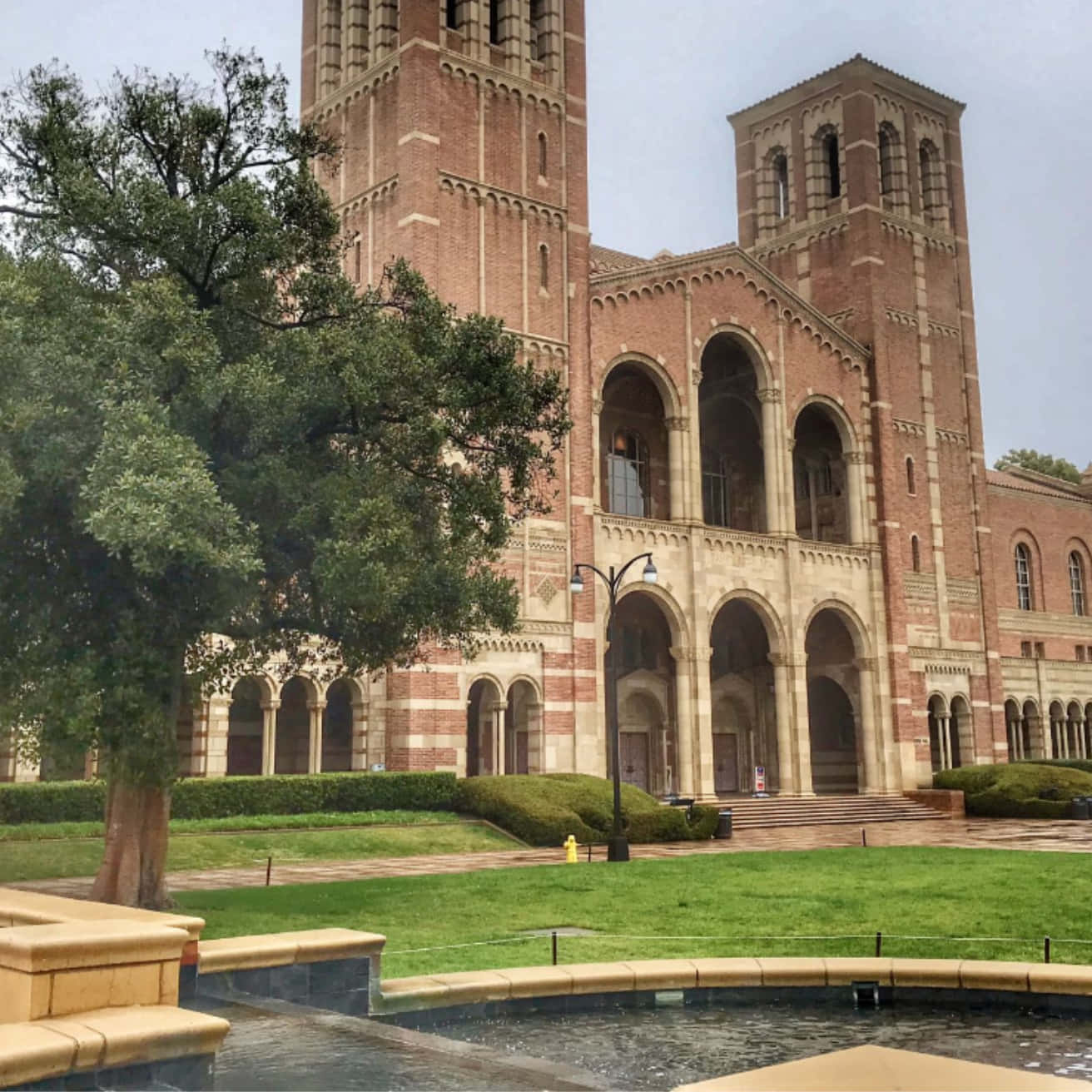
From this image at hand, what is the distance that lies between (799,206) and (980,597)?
54.8 feet

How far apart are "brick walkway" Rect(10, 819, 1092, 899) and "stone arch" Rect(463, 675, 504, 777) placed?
6.65 m

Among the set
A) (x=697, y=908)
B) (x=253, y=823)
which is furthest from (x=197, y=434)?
(x=253, y=823)

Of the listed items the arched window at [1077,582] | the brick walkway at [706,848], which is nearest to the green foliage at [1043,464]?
the arched window at [1077,582]

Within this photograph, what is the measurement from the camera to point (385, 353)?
17234mm

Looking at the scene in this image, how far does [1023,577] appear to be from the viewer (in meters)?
55.9

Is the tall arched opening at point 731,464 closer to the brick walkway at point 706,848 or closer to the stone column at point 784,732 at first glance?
the stone column at point 784,732

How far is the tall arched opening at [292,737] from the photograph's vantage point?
3966 centimetres

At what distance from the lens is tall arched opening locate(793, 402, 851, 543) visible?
47.8m

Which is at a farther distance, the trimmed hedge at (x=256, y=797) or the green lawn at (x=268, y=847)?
the trimmed hedge at (x=256, y=797)

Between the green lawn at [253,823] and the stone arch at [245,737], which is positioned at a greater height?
the stone arch at [245,737]

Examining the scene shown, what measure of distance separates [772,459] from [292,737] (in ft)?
59.4

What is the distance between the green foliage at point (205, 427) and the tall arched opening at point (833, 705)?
28.8 metres

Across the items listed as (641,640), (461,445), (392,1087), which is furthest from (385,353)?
(641,640)

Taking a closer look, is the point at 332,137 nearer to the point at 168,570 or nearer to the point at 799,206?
the point at 168,570
